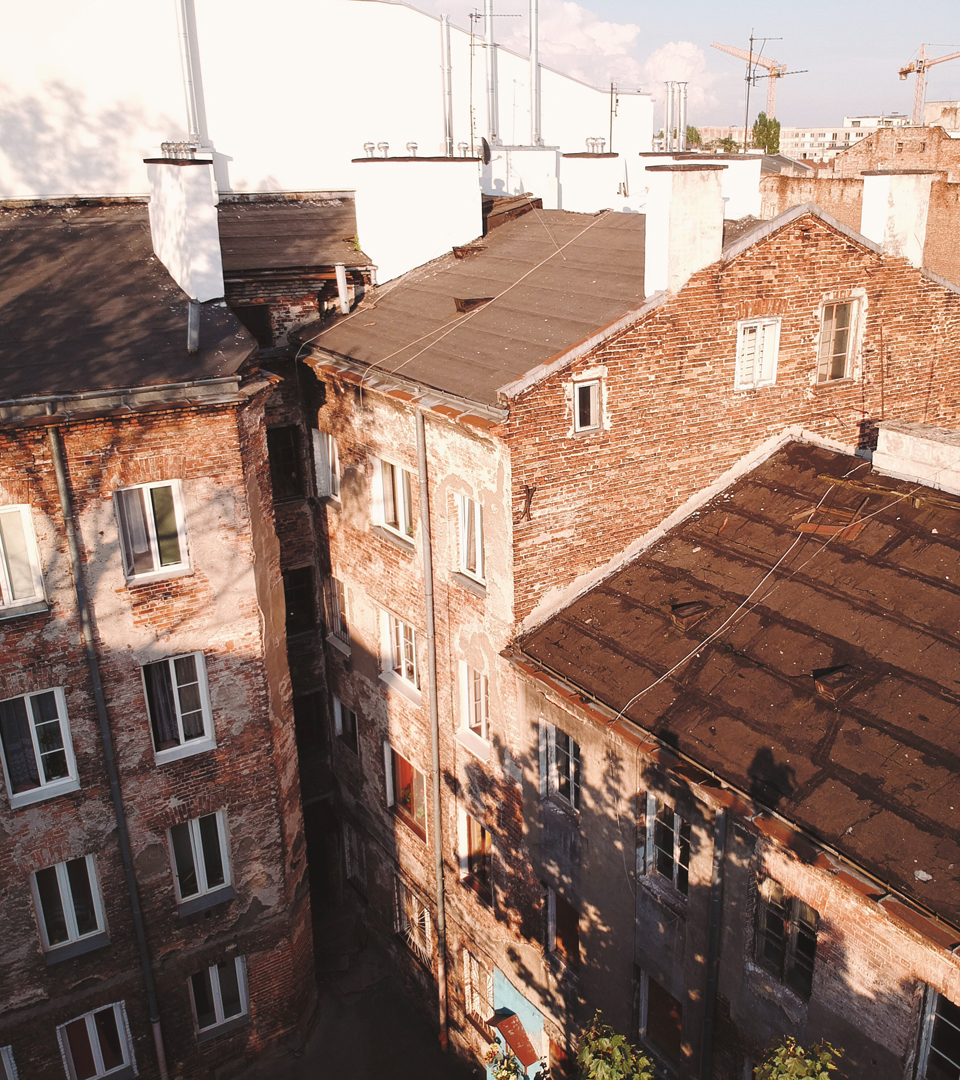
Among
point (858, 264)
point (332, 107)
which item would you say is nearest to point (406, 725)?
point (858, 264)

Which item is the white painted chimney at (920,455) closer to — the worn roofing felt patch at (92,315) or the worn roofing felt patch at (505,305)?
the worn roofing felt patch at (505,305)

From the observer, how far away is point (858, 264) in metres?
17.2

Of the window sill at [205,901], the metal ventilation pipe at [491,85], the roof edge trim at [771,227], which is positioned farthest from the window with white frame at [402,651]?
the metal ventilation pipe at [491,85]

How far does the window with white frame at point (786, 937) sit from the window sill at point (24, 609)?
11.8m

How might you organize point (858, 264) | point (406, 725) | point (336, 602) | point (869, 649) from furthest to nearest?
point (336, 602) < point (406, 725) < point (858, 264) < point (869, 649)

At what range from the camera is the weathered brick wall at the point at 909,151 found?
37062mm

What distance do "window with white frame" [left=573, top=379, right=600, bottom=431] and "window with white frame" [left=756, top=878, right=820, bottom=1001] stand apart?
735 centimetres

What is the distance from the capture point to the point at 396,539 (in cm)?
1855

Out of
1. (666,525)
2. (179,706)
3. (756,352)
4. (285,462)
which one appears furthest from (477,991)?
(756,352)

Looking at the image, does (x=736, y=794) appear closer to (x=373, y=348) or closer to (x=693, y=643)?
(x=693, y=643)

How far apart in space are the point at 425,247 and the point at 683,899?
614 inches

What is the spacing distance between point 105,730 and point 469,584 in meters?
6.90

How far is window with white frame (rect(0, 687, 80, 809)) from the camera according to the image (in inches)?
619

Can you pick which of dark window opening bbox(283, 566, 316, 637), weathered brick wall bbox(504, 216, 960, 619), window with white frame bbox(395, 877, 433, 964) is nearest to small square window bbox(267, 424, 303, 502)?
dark window opening bbox(283, 566, 316, 637)
